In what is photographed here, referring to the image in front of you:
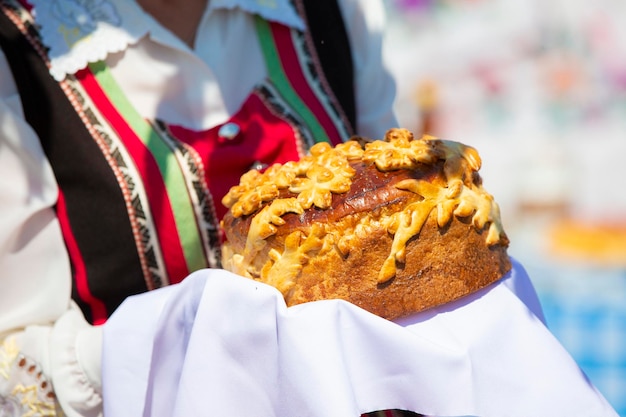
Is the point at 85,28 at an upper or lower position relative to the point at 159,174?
upper

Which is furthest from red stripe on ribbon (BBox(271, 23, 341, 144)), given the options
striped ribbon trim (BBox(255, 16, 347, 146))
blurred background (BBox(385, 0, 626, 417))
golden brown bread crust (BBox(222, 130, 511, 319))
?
blurred background (BBox(385, 0, 626, 417))

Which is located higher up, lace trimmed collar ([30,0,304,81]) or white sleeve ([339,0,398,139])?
lace trimmed collar ([30,0,304,81])

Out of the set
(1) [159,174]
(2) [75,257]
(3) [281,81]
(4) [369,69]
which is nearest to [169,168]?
(1) [159,174]

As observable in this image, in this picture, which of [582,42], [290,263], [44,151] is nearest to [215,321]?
[290,263]

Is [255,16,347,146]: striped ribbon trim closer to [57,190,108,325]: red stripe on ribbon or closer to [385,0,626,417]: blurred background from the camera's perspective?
[57,190,108,325]: red stripe on ribbon

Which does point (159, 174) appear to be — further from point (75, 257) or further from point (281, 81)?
point (281, 81)

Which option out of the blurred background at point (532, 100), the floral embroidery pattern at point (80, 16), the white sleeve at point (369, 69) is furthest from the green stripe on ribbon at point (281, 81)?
→ the blurred background at point (532, 100)
